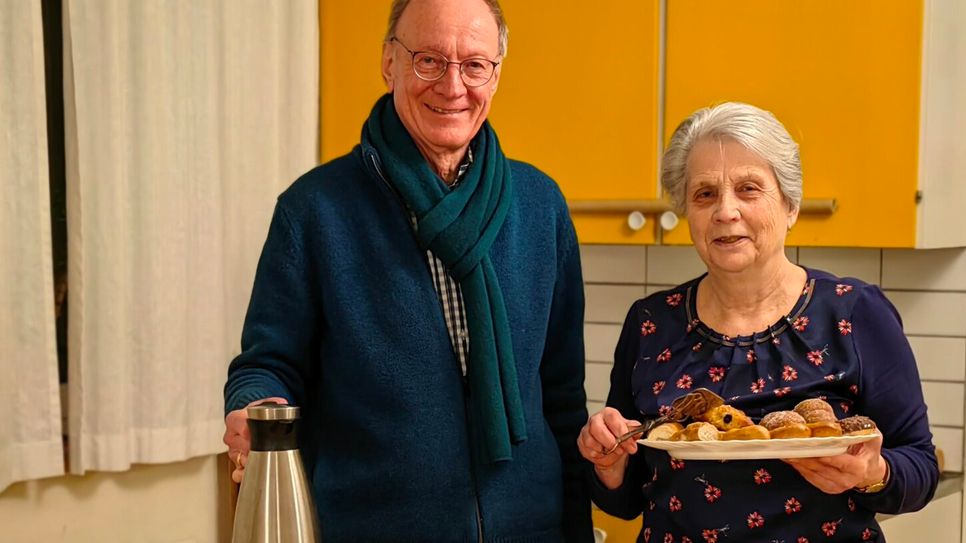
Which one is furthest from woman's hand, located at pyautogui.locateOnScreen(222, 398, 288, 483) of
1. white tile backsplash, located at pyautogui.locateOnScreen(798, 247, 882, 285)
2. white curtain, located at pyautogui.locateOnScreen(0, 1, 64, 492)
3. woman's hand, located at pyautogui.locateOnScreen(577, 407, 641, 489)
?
white tile backsplash, located at pyautogui.locateOnScreen(798, 247, 882, 285)

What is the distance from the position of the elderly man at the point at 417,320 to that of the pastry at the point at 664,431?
0.59 ft

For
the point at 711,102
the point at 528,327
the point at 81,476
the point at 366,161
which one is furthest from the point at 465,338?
the point at 81,476

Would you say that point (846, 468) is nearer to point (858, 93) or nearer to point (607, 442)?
point (607, 442)

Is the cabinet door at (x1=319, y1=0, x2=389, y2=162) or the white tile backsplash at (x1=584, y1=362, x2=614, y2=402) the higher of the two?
the cabinet door at (x1=319, y1=0, x2=389, y2=162)

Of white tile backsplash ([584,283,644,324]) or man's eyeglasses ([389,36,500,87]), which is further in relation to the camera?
white tile backsplash ([584,283,644,324])

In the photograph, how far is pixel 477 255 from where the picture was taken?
50.9 inches

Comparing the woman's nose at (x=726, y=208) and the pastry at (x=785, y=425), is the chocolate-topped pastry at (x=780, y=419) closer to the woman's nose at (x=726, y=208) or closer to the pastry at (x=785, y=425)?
the pastry at (x=785, y=425)

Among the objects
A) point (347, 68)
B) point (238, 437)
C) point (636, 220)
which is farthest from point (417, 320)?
point (347, 68)

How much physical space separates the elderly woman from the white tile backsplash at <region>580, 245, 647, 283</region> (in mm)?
899

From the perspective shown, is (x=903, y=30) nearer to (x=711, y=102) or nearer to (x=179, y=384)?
(x=711, y=102)

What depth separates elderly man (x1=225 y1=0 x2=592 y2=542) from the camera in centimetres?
128

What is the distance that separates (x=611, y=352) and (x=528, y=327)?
39.3 inches

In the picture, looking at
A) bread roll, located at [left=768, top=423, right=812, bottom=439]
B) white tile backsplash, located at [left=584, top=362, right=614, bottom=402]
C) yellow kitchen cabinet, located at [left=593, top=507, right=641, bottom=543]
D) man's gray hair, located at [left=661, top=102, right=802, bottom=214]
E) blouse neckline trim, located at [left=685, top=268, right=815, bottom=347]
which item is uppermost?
man's gray hair, located at [left=661, top=102, right=802, bottom=214]

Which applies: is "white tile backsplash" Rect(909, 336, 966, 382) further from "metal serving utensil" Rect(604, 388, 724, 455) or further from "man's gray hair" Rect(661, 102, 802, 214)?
"metal serving utensil" Rect(604, 388, 724, 455)
